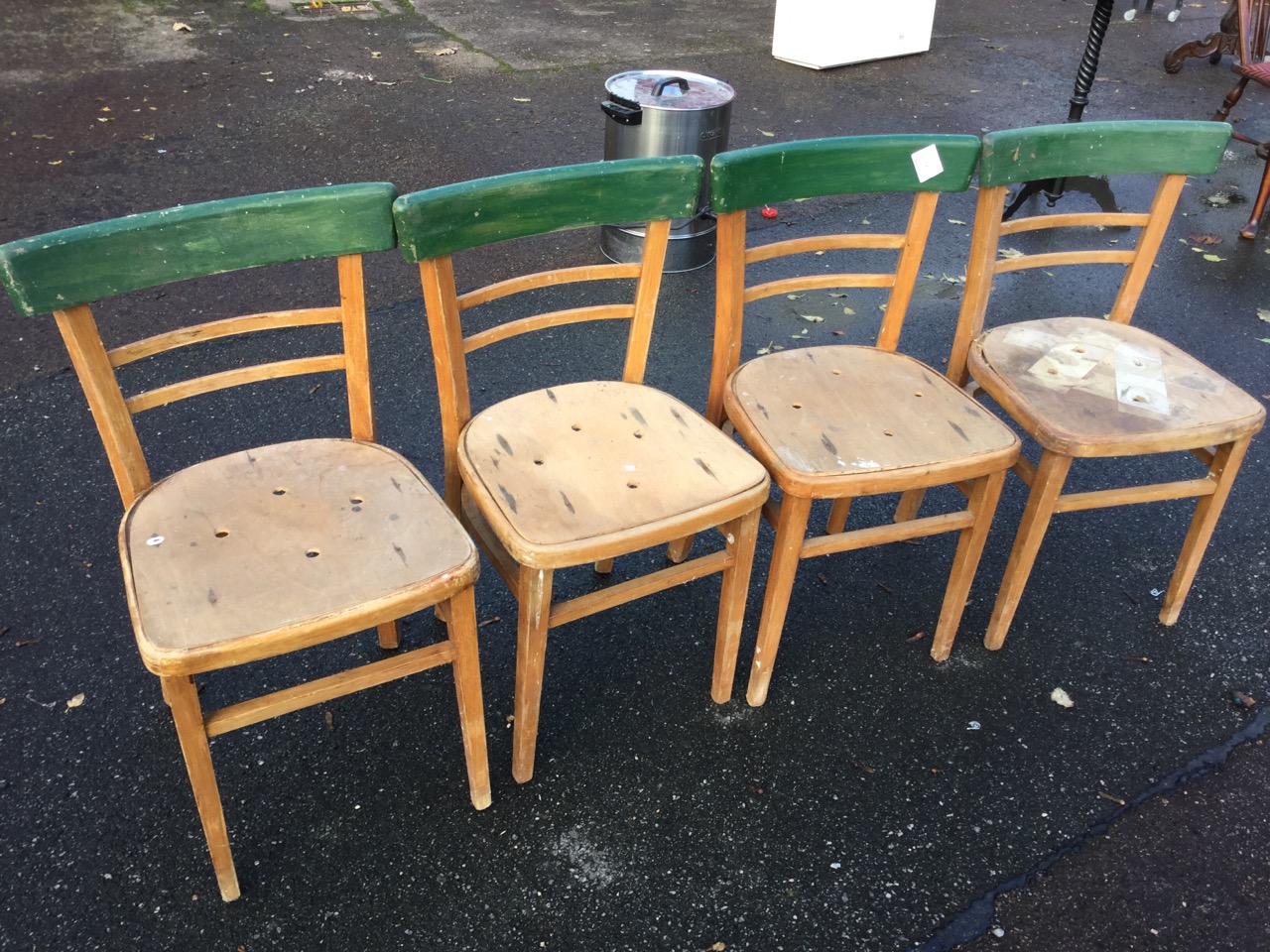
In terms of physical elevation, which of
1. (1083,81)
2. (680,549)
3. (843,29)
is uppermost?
(1083,81)

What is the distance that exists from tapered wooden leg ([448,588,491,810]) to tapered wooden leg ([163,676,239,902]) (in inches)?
17.6

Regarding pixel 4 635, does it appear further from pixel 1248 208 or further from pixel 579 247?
pixel 1248 208

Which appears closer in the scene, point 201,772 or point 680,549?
point 201,772

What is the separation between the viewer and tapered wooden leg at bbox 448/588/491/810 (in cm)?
178

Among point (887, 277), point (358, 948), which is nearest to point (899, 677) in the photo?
point (887, 277)

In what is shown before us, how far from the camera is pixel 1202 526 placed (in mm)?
2445

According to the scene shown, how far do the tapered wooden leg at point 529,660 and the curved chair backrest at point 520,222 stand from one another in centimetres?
39

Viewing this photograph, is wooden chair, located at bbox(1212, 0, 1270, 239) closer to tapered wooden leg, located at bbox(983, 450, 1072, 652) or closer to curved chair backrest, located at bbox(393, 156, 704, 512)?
tapered wooden leg, located at bbox(983, 450, 1072, 652)

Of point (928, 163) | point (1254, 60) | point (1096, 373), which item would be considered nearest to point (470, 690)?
point (928, 163)

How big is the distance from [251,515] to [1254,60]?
17.7 ft

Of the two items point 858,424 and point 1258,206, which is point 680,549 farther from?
point 1258,206

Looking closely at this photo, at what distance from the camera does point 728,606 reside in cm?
217

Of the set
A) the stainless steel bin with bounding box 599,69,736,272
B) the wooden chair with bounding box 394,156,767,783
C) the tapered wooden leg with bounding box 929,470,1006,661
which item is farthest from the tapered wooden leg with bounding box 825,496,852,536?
the stainless steel bin with bounding box 599,69,736,272

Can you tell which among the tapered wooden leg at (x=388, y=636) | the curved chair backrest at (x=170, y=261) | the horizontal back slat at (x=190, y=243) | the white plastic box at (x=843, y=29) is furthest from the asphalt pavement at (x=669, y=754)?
the white plastic box at (x=843, y=29)
